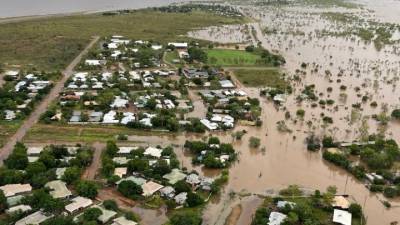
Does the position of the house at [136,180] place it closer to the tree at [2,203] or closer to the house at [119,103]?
the tree at [2,203]

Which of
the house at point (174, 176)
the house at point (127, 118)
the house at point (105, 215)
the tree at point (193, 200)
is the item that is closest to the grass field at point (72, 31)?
the house at point (127, 118)

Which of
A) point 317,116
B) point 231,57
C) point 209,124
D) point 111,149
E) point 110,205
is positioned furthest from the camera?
point 231,57

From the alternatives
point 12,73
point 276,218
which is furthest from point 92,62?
point 276,218

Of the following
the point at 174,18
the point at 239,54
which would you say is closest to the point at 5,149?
the point at 239,54

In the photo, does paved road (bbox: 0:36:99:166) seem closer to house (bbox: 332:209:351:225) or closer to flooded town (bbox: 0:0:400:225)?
flooded town (bbox: 0:0:400:225)

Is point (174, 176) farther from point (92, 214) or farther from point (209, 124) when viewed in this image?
point (209, 124)

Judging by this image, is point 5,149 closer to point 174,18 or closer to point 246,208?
point 246,208

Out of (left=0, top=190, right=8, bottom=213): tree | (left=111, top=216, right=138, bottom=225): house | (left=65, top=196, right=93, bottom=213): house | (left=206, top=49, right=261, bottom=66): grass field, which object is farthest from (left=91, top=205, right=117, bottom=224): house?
(left=206, top=49, right=261, bottom=66): grass field
